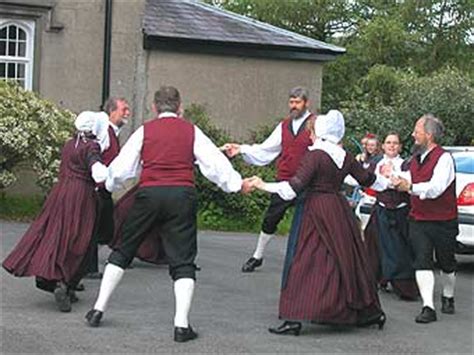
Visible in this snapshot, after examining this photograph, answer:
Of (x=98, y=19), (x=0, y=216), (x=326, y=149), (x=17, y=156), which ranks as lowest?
(x=0, y=216)

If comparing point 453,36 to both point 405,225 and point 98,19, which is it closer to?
point 98,19

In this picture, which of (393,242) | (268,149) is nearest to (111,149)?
(268,149)

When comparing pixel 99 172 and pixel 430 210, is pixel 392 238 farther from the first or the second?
pixel 99 172

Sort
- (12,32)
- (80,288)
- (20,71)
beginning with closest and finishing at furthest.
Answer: (80,288)
(12,32)
(20,71)

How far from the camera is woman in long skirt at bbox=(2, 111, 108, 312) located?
8.16 meters

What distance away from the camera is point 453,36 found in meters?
34.7

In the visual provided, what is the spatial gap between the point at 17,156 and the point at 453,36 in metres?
23.4

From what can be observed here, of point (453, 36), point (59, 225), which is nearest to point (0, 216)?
point (59, 225)

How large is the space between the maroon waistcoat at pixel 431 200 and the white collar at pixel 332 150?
0.99 meters

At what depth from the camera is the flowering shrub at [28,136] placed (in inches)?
560

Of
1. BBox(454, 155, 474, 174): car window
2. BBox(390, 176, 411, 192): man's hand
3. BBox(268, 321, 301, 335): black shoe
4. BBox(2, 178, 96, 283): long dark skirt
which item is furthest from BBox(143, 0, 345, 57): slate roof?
BBox(268, 321, 301, 335): black shoe

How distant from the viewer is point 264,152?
1010cm

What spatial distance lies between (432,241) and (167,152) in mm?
2646

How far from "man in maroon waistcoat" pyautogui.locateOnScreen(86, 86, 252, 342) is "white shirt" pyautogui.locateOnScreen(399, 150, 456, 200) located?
171 centimetres
